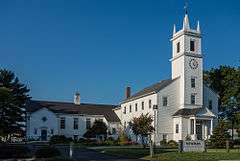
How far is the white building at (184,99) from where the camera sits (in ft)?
203

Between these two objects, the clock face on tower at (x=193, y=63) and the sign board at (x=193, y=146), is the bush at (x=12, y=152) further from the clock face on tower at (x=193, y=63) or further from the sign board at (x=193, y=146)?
the clock face on tower at (x=193, y=63)

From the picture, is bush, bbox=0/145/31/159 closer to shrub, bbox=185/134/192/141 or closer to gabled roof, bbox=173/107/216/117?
shrub, bbox=185/134/192/141

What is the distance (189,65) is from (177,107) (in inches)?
246

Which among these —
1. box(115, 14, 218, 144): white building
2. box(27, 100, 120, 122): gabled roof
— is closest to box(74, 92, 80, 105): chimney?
box(27, 100, 120, 122): gabled roof

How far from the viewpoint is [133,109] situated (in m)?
72.8

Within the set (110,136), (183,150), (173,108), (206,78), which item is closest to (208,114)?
(173,108)

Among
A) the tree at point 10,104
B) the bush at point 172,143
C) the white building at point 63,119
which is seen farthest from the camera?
the white building at point 63,119

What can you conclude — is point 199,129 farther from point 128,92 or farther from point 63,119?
point 63,119

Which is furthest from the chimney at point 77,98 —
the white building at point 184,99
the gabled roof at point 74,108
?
the white building at point 184,99

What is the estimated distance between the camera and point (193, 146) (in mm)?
37188

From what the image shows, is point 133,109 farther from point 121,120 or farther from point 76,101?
point 76,101

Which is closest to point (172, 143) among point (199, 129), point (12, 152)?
point (199, 129)

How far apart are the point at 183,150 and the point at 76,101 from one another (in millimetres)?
47760

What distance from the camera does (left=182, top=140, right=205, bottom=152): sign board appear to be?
36838mm
